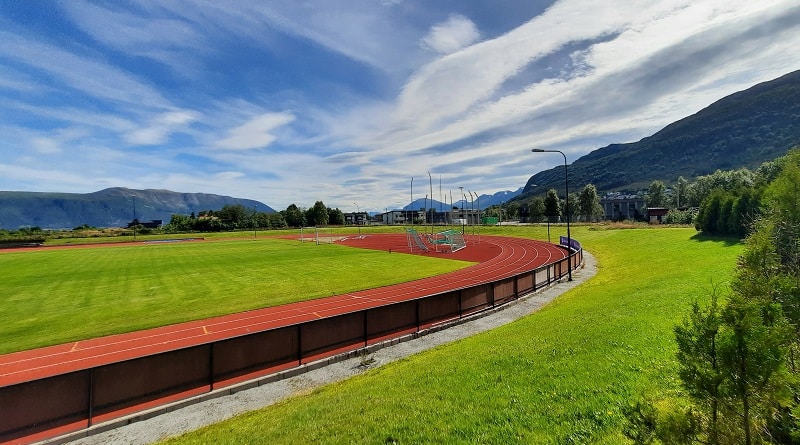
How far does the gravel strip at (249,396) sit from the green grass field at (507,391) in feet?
2.85

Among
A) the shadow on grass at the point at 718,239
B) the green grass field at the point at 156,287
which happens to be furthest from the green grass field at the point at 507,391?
the shadow on grass at the point at 718,239

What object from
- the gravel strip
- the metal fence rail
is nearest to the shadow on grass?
→ the gravel strip

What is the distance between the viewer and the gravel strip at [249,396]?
9211 millimetres

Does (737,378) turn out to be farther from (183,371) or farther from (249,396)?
(183,371)

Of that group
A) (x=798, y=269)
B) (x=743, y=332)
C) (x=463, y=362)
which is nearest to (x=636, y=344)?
(x=798, y=269)

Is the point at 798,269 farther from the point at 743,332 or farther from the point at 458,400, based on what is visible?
the point at 458,400

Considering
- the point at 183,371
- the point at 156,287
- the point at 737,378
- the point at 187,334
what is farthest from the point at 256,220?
the point at 737,378

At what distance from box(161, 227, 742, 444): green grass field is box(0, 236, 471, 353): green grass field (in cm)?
1399

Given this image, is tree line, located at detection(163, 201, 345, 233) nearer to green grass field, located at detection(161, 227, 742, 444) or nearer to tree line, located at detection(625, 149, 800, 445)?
green grass field, located at detection(161, 227, 742, 444)

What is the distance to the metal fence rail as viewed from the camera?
9008 millimetres

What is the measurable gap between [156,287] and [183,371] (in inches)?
849

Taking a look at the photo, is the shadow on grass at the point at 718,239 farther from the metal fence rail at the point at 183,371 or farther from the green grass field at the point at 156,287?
the metal fence rail at the point at 183,371

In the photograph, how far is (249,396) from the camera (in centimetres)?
1113

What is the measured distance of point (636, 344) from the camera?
926 cm
